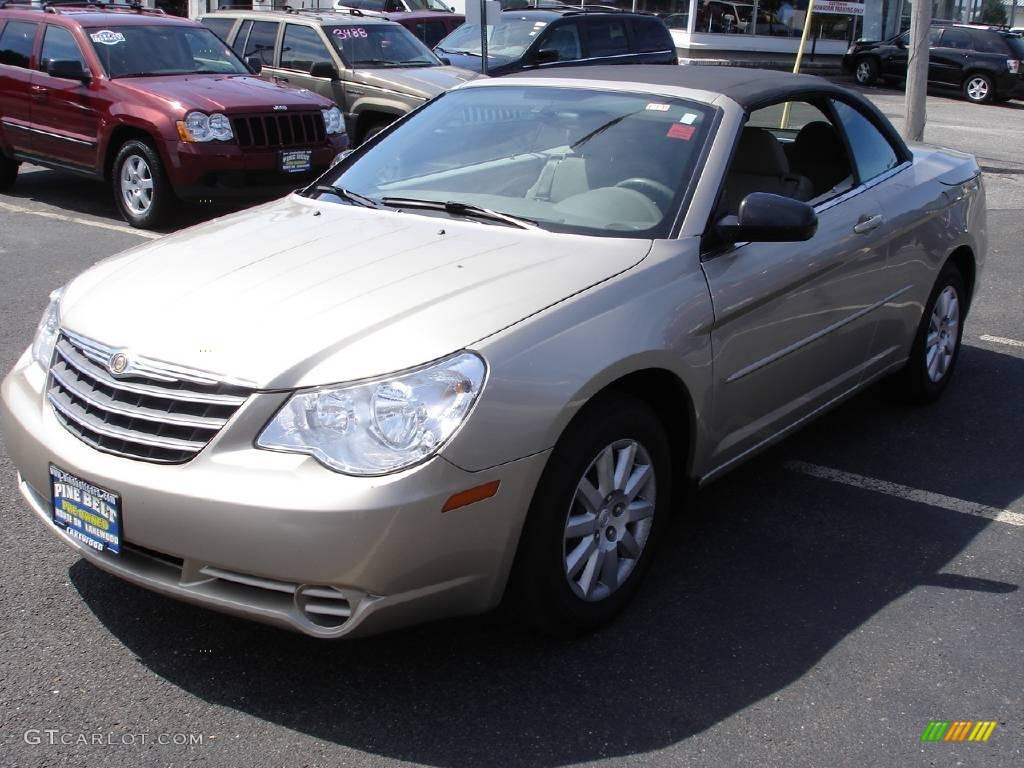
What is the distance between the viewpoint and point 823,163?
5.14 meters

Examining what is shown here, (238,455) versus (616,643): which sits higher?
(238,455)

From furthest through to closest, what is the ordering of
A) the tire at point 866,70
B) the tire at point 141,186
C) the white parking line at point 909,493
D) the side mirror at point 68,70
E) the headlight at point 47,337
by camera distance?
the tire at point 866,70, the side mirror at point 68,70, the tire at point 141,186, the white parking line at point 909,493, the headlight at point 47,337

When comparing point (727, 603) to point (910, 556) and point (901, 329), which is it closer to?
point (910, 556)

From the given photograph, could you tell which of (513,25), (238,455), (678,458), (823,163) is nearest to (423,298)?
(238,455)

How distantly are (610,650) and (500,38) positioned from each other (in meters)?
13.0

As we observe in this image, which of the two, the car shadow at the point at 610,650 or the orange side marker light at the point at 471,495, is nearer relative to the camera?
the orange side marker light at the point at 471,495

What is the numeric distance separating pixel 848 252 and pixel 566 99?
126cm

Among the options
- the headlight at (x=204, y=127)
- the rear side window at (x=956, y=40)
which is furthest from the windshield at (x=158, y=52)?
the rear side window at (x=956, y=40)

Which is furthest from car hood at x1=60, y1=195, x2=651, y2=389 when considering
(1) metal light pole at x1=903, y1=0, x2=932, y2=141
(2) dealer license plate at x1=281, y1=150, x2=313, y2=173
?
(1) metal light pole at x1=903, y1=0, x2=932, y2=141

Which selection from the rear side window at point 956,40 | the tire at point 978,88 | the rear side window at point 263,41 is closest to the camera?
the rear side window at point 263,41

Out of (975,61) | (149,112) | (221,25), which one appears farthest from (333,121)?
(975,61)

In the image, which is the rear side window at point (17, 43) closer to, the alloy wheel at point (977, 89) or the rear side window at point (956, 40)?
the alloy wheel at point (977, 89)

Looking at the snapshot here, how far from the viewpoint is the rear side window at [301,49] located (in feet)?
42.3

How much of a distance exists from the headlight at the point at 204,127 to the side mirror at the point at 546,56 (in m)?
6.38
